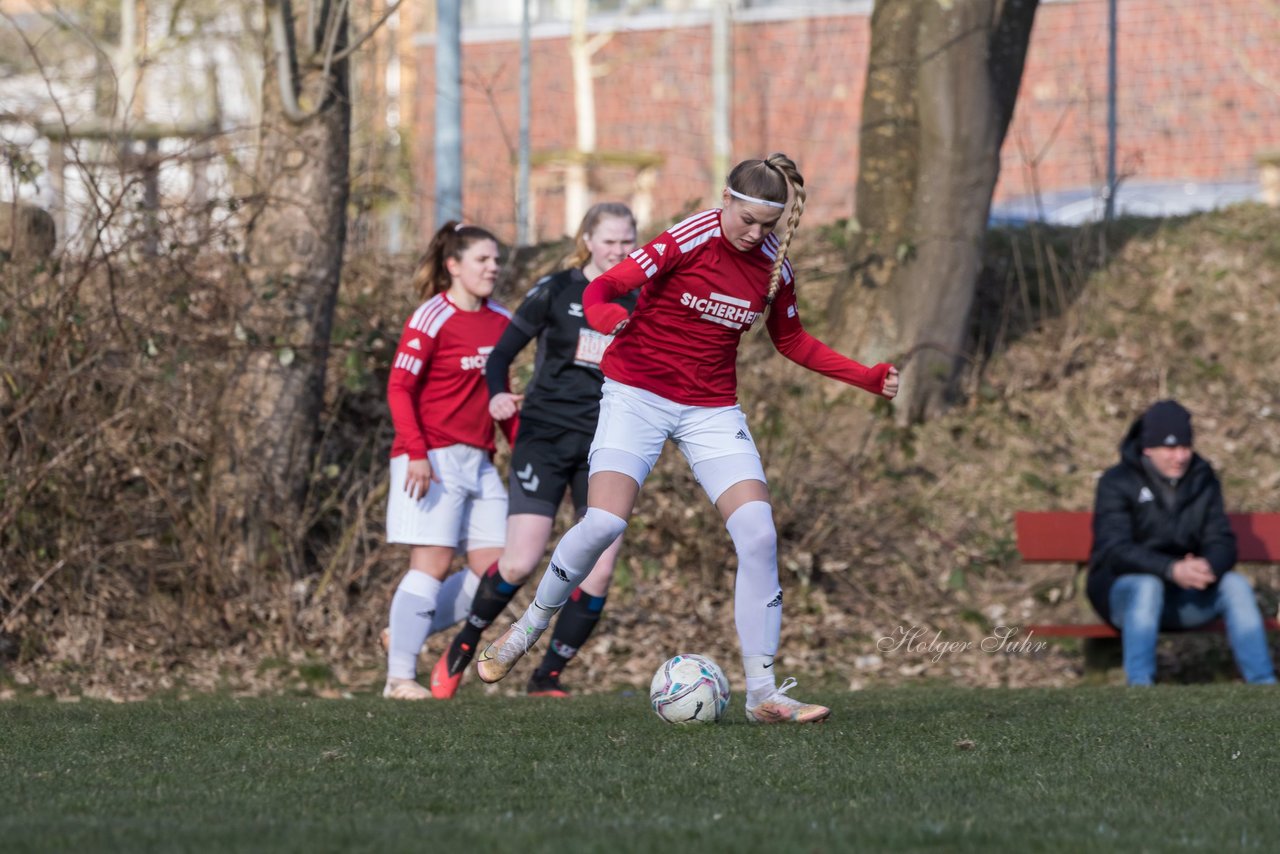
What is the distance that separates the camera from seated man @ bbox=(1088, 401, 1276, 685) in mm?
8953

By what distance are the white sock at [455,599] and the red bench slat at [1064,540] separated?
3.28m

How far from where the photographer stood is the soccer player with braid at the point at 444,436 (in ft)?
26.7

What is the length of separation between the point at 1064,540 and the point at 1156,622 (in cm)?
94

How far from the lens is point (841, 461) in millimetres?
11727

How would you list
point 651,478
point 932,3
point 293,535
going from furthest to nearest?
point 932,3 < point 651,478 < point 293,535

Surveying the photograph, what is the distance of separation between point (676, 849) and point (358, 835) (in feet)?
2.57

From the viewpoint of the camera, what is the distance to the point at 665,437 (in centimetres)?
638

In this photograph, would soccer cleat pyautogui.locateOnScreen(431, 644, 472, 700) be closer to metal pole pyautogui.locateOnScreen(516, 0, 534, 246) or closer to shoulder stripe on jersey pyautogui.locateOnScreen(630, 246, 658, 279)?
shoulder stripe on jersey pyautogui.locateOnScreen(630, 246, 658, 279)

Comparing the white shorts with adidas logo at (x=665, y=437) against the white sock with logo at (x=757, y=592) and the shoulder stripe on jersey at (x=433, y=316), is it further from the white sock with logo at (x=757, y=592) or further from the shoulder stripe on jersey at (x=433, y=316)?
the shoulder stripe on jersey at (x=433, y=316)

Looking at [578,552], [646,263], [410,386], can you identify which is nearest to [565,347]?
[410,386]

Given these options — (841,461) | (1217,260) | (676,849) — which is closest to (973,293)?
(841,461)

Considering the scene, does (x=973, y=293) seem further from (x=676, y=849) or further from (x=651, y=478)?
(x=676, y=849)

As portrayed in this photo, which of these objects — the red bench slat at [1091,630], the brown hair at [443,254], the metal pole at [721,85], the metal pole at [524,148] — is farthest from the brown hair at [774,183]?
the metal pole at [721,85]

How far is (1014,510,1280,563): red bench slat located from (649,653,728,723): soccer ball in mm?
3871
